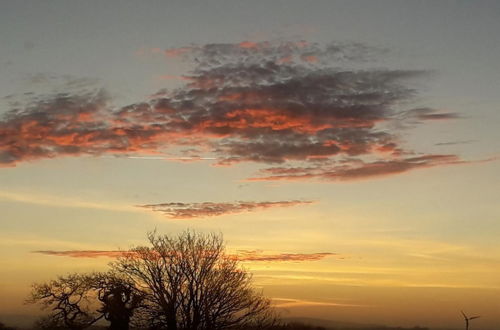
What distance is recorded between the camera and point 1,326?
76.8m

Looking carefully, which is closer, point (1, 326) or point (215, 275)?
point (215, 275)

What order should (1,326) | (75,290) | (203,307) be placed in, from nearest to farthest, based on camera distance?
(203,307) → (75,290) → (1,326)

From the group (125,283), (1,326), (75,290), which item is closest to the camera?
(125,283)

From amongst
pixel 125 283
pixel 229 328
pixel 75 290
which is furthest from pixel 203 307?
A: pixel 75 290

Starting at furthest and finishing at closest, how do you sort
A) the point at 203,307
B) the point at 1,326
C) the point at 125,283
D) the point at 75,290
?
1. the point at 1,326
2. the point at 75,290
3. the point at 125,283
4. the point at 203,307

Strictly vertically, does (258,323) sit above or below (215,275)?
below

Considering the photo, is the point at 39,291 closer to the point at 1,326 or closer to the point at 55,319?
the point at 55,319

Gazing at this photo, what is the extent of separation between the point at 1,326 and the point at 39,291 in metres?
17.0

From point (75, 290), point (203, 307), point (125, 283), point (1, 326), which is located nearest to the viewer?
point (203, 307)

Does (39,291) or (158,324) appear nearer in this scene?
(158,324)

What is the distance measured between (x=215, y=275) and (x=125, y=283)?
879cm

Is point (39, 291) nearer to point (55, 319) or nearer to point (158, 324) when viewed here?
point (55, 319)

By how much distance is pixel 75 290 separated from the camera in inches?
2477

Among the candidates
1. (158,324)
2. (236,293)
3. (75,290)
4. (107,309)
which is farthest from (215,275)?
(75,290)
